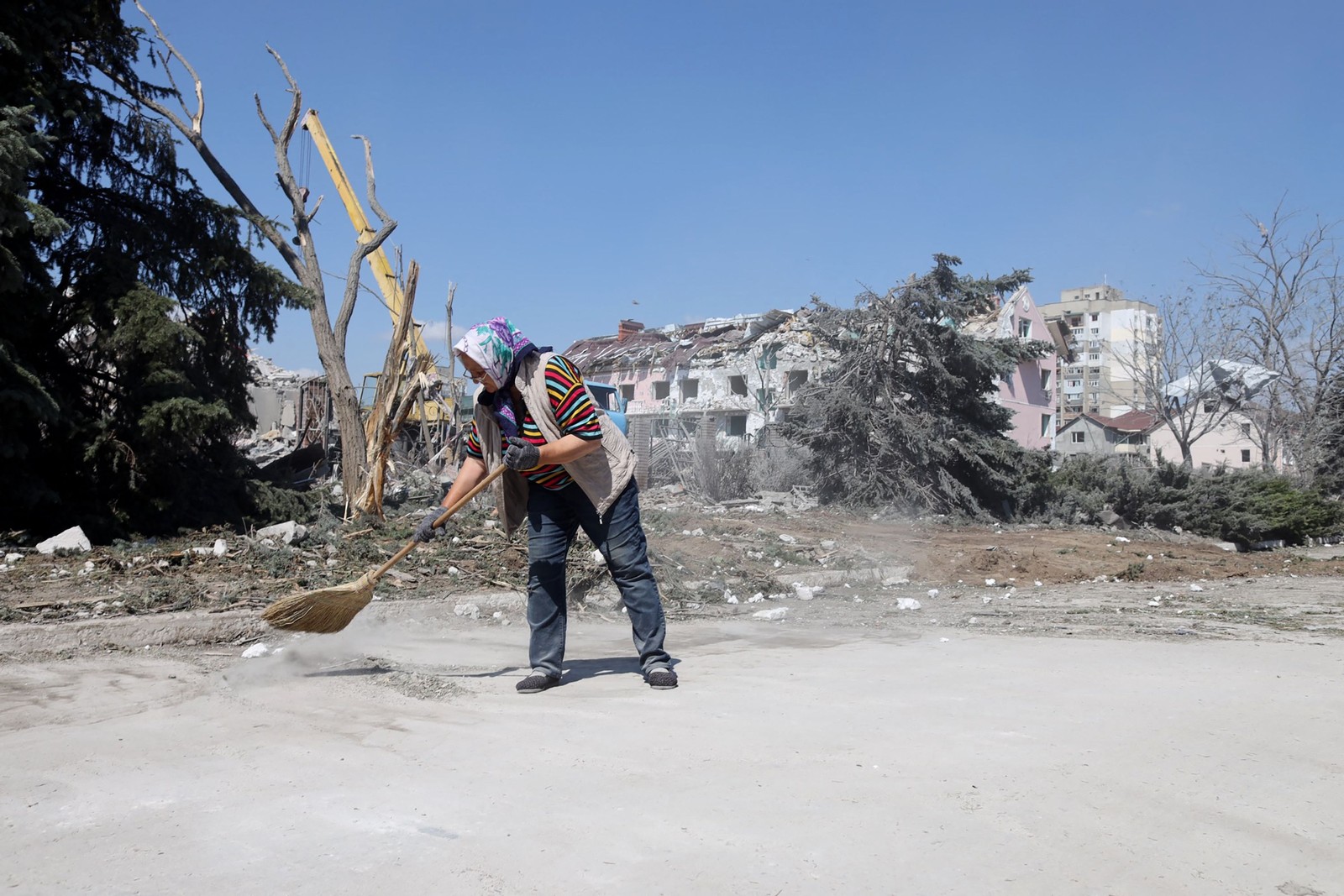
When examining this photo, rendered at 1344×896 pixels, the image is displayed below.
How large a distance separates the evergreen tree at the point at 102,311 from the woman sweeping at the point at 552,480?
4.99 m

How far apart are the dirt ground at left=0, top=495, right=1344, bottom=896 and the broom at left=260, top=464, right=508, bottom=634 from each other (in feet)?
→ 0.69

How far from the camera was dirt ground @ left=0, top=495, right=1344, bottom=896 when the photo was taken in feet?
7.34

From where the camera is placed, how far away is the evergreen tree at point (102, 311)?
7.70 m

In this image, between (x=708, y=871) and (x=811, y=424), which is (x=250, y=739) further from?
(x=811, y=424)

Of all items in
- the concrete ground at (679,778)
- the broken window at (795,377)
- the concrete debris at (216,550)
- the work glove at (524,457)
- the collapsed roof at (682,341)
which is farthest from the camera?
the collapsed roof at (682,341)

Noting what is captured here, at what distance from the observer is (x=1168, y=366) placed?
34438 mm

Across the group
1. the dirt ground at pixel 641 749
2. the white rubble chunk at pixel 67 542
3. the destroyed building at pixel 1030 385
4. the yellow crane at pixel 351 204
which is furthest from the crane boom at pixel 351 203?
the destroyed building at pixel 1030 385

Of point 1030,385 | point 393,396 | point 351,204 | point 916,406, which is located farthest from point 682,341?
point 393,396

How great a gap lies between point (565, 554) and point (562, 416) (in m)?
0.67

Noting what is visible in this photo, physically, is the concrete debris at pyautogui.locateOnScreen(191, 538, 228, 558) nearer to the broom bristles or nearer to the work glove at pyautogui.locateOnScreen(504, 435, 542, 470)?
the broom bristles

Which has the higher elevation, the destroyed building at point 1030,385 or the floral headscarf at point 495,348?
the destroyed building at point 1030,385

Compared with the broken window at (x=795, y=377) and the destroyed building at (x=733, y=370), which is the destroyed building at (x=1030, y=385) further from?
the broken window at (x=795, y=377)

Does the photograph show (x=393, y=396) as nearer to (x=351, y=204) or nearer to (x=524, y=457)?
(x=524, y=457)

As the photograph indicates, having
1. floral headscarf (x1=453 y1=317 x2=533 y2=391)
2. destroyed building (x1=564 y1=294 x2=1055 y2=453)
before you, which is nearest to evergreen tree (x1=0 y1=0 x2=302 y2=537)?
floral headscarf (x1=453 y1=317 x2=533 y2=391)
